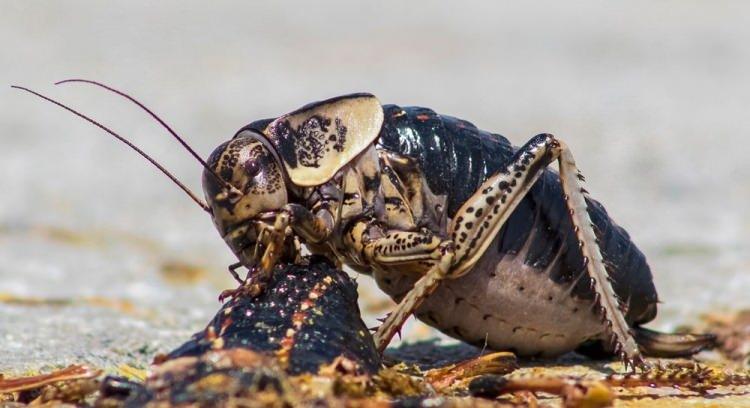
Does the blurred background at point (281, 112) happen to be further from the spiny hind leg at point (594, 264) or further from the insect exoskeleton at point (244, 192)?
the spiny hind leg at point (594, 264)

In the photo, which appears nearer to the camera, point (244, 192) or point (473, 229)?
point (244, 192)

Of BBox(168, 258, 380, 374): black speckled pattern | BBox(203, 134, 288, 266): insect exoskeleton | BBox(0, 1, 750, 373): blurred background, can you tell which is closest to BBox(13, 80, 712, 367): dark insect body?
BBox(203, 134, 288, 266): insect exoskeleton

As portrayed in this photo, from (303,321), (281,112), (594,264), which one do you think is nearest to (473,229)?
(594,264)

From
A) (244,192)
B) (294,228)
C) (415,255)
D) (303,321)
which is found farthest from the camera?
(415,255)

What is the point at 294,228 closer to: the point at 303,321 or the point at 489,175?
the point at 303,321

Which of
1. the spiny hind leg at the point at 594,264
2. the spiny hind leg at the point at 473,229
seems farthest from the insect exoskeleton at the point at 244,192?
the spiny hind leg at the point at 594,264

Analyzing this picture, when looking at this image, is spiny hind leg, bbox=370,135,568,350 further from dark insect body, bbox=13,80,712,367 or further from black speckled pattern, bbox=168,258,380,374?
black speckled pattern, bbox=168,258,380,374
